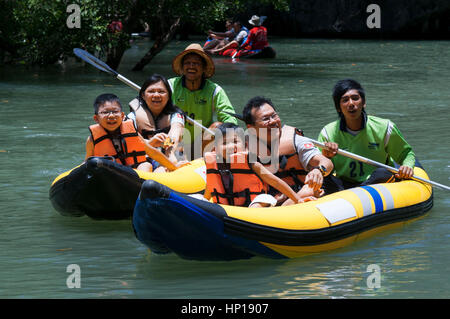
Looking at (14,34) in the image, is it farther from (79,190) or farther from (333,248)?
(333,248)

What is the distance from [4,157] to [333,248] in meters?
4.11

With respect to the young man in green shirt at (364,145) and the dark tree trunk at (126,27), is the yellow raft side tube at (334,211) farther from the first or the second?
the dark tree trunk at (126,27)

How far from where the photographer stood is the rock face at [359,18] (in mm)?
30031

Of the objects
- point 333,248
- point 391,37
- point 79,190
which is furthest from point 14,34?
point 391,37

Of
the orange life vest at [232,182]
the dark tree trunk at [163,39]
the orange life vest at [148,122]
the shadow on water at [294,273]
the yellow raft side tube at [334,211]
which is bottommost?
the shadow on water at [294,273]

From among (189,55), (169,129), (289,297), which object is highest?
(189,55)

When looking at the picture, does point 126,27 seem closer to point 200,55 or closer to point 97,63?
point 97,63

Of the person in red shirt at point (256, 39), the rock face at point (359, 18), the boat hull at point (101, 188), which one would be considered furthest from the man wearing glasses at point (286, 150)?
the rock face at point (359, 18)

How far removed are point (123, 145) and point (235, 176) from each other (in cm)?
134

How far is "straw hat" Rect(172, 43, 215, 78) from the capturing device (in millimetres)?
6727

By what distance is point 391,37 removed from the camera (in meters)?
30.9

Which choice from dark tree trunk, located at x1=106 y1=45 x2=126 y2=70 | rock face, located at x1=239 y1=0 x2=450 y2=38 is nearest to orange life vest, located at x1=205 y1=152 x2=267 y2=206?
dark tree trunk, located at x1=106 y1=45 x2=126 y2=70

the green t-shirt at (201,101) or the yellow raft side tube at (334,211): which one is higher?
the green t-shirt at (201,101)

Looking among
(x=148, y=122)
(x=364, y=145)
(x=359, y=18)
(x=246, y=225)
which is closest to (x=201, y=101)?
(x=148, y=122)
